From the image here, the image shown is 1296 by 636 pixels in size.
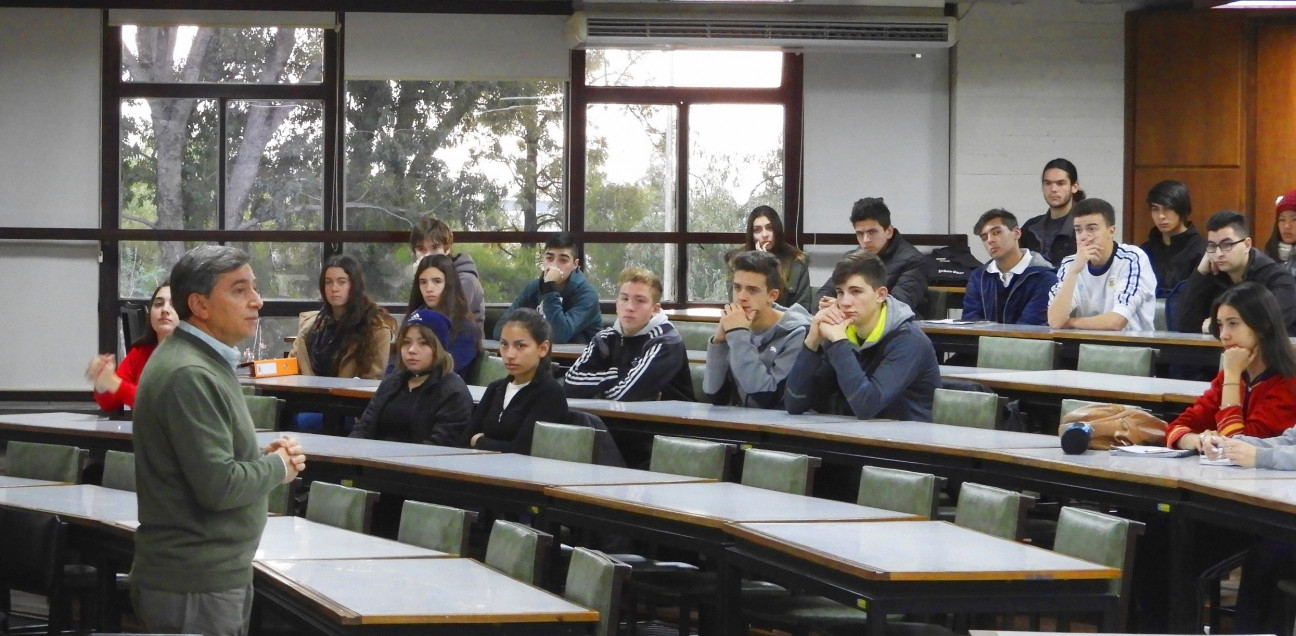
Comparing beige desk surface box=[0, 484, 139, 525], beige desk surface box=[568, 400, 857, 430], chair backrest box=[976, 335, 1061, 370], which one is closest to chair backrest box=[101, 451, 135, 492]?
beige desk surface box=[0, 484, 139, 525]

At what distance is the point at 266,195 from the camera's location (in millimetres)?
10695

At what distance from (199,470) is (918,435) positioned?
8.79ft

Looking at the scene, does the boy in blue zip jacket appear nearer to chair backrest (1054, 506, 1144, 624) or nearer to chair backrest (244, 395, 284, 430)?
chair backrest (244, 395, 284, 430)

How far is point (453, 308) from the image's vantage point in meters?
7.17

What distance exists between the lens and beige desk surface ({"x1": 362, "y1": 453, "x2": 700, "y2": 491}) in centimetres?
455

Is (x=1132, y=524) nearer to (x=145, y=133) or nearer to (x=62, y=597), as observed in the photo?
(x=62, y=597)

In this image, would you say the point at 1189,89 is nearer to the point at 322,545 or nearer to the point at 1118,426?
the point at 1118,426

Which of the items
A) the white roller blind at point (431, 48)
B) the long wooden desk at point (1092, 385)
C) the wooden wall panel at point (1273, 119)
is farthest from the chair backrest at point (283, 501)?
the wooden wall panel at point (1273, 119)

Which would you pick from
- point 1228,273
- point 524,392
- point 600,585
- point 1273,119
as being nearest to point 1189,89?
point 1273,119

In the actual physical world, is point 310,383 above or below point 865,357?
below

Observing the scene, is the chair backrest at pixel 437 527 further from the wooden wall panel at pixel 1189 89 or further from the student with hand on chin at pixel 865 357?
the wooden wall panel at pixel 1189 89

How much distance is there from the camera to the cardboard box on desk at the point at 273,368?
746 centimetres

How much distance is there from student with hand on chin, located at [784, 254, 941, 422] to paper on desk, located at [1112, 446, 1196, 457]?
3.53 ft

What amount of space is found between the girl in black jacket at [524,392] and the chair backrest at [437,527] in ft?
4.94
